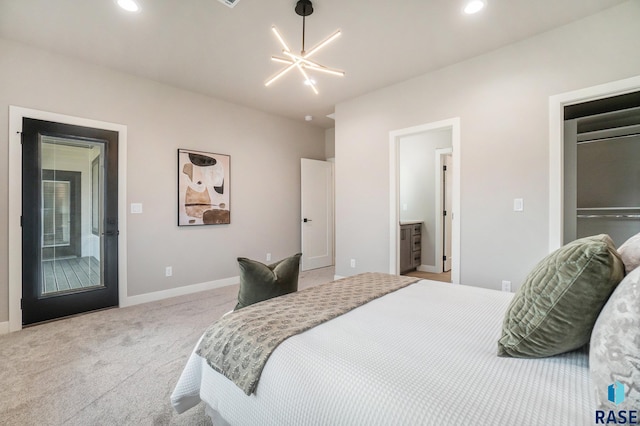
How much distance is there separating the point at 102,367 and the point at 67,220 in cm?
183

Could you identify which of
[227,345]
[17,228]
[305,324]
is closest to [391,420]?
[305,324]

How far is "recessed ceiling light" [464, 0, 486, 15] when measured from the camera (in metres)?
2.30

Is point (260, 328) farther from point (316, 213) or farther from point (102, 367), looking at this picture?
point (316, 213)

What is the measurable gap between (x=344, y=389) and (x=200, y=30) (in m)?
3.04

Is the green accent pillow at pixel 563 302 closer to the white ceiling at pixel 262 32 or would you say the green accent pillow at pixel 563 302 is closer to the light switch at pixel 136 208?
the white ceiling at pixel 262 32

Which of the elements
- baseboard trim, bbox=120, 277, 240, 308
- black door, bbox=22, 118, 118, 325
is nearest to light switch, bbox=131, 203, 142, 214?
black door, bbox=22, 118, 118, 325

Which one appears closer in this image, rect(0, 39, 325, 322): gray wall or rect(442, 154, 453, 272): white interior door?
rect(0, 39, 325, 322): gray wall

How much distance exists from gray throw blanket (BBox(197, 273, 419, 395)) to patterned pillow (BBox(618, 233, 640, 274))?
3.51ft

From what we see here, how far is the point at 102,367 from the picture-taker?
6.93 ft

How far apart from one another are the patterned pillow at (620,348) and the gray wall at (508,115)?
7.77 ft

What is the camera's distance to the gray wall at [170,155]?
290 centimetres

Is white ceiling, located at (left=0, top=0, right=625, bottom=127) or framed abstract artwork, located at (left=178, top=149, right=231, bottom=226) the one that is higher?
white ceiling, located at (left=0, top=0, right=625, bottom=127)

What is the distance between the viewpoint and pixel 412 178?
5520mm

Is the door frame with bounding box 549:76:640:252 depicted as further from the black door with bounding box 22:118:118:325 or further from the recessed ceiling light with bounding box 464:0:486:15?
the black door with bounding box 22:118:118:325
